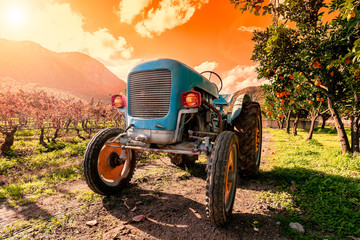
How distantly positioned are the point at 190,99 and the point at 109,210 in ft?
6.31

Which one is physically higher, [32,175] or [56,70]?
[56,70]

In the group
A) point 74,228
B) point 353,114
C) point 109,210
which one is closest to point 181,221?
Answer: point 109,210

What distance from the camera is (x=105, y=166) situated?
120 inches

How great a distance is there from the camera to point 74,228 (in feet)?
7.18

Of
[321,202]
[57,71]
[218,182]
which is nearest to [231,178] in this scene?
[218,182]

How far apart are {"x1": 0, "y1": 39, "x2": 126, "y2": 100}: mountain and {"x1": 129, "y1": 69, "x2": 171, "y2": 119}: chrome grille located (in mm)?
94925

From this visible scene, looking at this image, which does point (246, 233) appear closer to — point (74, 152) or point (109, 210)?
point (109, 210)

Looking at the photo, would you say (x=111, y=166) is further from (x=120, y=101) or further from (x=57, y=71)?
(x=57, y=71)

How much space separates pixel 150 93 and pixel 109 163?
141 cm

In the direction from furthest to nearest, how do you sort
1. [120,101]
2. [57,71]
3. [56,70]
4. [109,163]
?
[56,70] < [57,71] < [109,163] < [120,101]

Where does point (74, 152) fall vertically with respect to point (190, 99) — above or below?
below

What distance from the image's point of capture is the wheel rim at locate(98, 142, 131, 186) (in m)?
3.01

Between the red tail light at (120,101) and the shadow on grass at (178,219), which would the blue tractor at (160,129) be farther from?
the shadow on grass at (178,219)

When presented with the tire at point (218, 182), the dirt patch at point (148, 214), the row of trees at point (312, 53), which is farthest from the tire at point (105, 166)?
the row of trees at point (312, 53)
